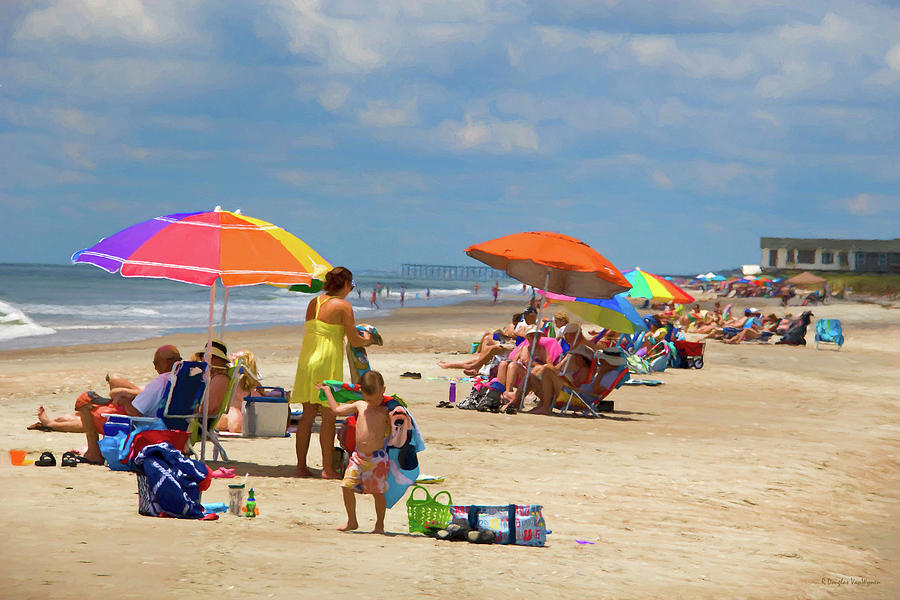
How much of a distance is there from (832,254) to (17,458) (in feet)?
333

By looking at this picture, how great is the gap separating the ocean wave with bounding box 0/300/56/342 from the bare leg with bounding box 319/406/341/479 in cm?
2435

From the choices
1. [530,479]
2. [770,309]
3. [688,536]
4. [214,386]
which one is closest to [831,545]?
[688,536]

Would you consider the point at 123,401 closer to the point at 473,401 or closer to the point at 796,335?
the point at 473,401

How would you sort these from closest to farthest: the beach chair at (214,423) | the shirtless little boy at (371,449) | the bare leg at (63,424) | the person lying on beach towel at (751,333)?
1. the shirtless little boy at (371,449)
2. the beach chair at (214,423)
3. the bare leg at (63,424)
4. the person lying on beach towel at (751,333)

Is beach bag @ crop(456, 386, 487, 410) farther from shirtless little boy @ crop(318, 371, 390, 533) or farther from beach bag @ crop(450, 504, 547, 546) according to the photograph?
beach bag @ crop(450, 504, 547, 546)

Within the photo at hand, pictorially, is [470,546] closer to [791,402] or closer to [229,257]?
→ [229,257]

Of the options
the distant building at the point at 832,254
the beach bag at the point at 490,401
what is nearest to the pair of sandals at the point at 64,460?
the beach bag at the point at 490,401

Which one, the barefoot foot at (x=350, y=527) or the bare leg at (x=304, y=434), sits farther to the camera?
the bare leg at (x=304, y=434)

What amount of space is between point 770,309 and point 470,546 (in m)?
51.4

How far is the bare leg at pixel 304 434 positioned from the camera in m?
8.70

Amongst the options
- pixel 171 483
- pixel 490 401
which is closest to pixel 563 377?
pixel 490 401

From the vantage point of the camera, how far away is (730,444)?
1173cm

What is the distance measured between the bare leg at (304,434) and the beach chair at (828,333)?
2362 cm

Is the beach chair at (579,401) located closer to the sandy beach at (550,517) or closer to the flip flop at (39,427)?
the sandy beach at (550,517)
